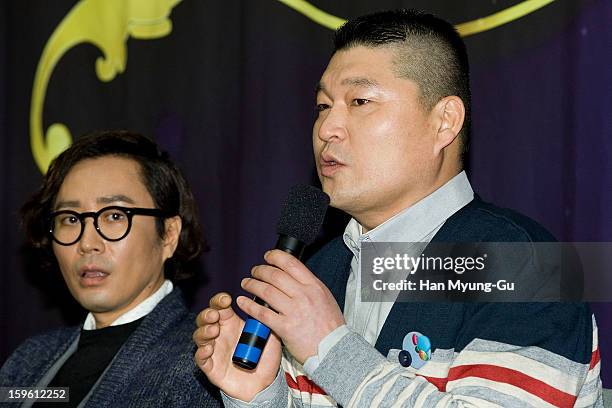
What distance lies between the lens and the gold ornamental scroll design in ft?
8.71

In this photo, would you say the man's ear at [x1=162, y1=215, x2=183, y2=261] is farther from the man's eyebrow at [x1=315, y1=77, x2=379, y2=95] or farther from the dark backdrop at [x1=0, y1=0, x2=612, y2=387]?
the man's eyebrow at [x1=315, y1=77, x2=379, y2=95]

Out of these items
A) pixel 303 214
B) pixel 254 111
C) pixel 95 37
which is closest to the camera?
pixel 303 214

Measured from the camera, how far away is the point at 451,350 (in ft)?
4.41

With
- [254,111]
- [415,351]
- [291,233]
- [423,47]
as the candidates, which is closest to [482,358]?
[415,351]

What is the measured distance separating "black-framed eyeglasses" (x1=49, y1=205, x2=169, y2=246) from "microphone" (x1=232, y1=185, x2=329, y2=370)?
781 millimetres

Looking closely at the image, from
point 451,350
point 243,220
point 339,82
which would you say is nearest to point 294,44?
point 243,220

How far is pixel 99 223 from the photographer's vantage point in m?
2.08

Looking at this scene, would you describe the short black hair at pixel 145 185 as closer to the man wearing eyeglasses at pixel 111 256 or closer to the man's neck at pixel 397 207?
the man wearing eyeglasses at pixel 111 256

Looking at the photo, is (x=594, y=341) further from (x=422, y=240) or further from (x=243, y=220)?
(x=243, y=220)

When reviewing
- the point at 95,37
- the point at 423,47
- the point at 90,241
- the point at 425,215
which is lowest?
the point at 90,241

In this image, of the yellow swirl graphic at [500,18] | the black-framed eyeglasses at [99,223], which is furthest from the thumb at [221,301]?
the yellow swirl graphic at [500,18]

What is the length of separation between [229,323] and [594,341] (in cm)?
63

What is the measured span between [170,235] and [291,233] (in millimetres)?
935

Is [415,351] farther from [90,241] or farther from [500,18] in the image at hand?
[500,18]
